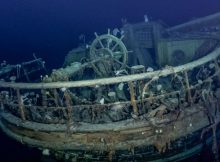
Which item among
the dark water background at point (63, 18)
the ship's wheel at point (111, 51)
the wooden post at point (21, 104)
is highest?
the dark water background at point (63, 18)

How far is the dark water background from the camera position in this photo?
2212 centimetres

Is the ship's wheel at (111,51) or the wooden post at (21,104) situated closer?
the wooden post at (21,104)

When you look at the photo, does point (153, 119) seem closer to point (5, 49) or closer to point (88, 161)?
point (88, 161)

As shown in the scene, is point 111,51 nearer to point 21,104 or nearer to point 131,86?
point 131,86

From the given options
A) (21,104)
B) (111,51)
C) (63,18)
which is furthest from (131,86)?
(63,18)

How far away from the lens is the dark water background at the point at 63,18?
22125 millimetres

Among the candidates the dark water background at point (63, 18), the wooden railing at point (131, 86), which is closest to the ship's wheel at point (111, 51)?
the wooden railing at point (131, 86)

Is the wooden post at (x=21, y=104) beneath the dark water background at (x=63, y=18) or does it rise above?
beneath

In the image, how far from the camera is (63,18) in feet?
88.3

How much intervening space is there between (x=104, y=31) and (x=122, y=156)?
17285mm

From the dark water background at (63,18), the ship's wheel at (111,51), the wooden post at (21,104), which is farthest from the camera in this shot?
the dark water background at (63,18)

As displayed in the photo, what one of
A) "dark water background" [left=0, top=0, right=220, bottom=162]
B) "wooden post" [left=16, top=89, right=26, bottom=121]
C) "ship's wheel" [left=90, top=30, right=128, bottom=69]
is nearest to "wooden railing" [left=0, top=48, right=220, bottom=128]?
"wooden post" [left=16, top=89, right=26, bottom=121]

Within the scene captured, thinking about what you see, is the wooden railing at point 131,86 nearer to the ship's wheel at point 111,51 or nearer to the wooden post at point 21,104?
the wooden post at point 21,104

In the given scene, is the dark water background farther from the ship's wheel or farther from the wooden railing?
the wooden railing
